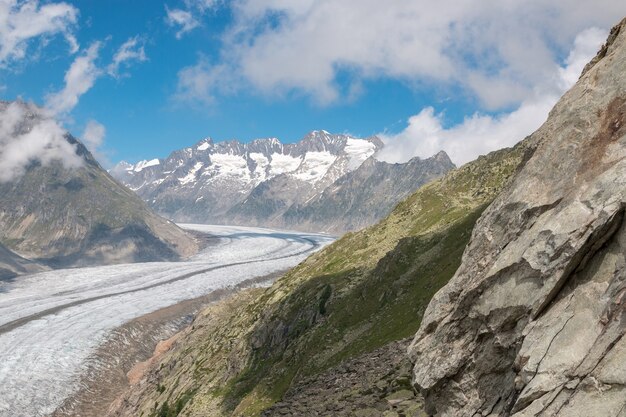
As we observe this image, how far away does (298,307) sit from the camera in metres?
61.6

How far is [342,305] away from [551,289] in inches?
1678

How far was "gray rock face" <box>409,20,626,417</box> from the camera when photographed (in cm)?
1200

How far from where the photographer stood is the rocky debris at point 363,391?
24.6 meters

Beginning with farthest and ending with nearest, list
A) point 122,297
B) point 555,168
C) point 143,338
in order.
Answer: point 122,297 → point 143,338 → point 555,168

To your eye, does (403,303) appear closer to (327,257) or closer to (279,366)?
(279,366)

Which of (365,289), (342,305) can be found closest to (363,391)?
(365,289)

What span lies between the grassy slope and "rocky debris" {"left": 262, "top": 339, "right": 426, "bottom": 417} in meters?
4.04

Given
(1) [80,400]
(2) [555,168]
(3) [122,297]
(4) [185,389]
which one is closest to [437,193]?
(4) [185,389]

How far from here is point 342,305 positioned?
5528 cm

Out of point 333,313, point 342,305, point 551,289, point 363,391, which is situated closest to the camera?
point 551,289

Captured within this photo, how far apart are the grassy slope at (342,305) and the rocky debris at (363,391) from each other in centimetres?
404

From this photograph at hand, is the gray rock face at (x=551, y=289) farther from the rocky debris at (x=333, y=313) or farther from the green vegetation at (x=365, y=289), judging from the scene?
the green vegetation at (x=365, y=289)

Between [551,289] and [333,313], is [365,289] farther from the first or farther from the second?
[551,289]

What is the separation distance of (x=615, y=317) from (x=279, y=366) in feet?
143
